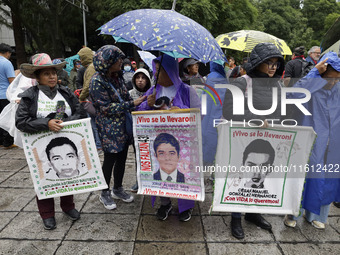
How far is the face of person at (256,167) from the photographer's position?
107 inches

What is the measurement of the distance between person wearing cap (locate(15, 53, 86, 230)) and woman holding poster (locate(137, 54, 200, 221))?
0.77 meters

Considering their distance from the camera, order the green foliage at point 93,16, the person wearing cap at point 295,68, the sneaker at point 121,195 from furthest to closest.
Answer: the green foliage at point 93,16 < the person wearing cap at point 295,68 < the sneaker at point 121,195

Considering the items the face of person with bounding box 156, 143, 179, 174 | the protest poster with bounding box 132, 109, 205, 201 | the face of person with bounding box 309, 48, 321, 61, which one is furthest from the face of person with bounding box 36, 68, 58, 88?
the face of person with bounding box 309, 48, 321, 61

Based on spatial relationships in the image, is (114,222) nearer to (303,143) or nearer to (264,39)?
(303,143)

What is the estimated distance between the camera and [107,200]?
11.1 feet

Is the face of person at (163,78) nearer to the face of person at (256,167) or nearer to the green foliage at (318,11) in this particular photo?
the face of person at (256,167)

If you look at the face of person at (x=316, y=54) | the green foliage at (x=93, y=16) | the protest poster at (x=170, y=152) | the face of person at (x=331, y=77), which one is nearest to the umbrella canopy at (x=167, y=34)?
the protest poster at (x=170, y=152)

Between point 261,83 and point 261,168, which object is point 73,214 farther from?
point 261,83

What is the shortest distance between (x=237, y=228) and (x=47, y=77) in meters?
2.50

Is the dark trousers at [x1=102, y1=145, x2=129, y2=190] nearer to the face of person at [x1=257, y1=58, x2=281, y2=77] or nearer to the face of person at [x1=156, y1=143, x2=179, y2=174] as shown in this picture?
the face of person at [x1=156, y1=143, x2=179, y2=174]

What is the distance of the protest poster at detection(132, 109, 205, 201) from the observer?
2.73 metres

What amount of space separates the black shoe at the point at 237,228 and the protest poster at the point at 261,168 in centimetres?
18

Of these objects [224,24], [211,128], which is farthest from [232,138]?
[224,24]

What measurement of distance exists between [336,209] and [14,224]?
3863 millimetres
